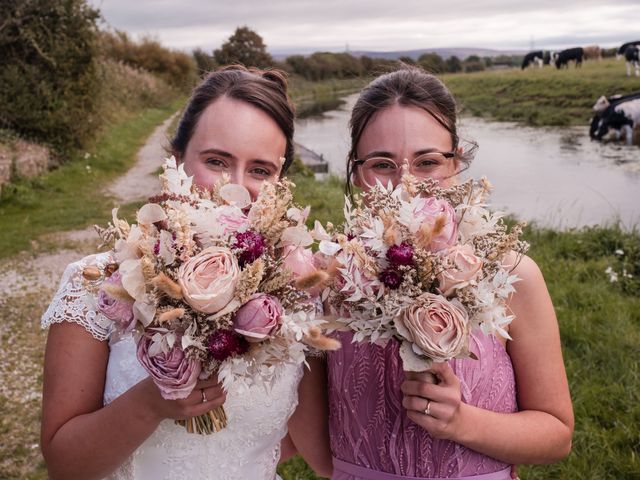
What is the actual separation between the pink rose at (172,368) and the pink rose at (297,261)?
34 cm

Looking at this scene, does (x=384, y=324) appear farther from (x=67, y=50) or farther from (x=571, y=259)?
(x=67, y=50)

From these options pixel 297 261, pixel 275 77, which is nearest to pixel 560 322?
pixel 275 77

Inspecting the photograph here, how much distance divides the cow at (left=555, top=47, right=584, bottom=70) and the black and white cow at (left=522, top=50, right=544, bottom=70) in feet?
14.8

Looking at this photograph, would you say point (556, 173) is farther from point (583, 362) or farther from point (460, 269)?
point (460, 269)

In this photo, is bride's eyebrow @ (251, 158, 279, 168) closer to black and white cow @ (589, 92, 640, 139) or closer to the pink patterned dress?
the pink patterned dress

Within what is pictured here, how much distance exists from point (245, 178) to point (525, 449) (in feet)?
4.68

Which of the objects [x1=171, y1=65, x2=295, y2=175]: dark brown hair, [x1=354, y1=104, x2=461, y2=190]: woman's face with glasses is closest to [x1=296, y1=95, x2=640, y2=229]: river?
[x1=171, y1=65, x2=295, y2=175]: dark brown hair

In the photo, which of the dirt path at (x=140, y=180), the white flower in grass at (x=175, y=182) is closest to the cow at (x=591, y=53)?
the dirt path at (x=140, y=180)

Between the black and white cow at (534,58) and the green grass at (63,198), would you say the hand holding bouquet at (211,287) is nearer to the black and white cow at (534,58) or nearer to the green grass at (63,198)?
the green grass at (63,198)

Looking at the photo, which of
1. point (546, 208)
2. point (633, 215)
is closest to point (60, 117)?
point (546, 208)

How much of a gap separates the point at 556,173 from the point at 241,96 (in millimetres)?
13557

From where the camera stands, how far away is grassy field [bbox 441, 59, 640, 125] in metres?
24.9

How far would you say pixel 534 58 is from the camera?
43.5 m

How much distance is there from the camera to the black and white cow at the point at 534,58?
43.2 meters
